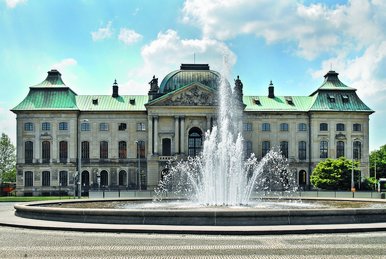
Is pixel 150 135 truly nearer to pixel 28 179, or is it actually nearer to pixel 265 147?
pixel 265 147

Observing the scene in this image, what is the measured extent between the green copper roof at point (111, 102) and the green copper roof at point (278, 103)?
16954 millimetres

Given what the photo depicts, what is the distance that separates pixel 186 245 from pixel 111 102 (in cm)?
7305

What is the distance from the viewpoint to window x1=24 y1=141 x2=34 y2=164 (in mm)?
88312

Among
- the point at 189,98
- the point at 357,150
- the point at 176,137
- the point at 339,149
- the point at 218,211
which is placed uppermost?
the point at 189,98

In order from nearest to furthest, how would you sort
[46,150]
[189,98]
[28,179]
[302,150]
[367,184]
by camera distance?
[367,184] < [189,98] < [28,179] < [46,150] < [302,150]

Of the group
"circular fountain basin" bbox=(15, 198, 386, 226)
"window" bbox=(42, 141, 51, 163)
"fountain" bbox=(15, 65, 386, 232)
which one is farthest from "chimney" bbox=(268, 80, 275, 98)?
"circular fountain basin" bbox=(15, 198, 386, 226)

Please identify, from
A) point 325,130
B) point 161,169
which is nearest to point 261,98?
point 325,130

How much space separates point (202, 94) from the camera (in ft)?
282

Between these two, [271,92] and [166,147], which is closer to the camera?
[166,147]

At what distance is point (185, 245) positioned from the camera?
2067 cm

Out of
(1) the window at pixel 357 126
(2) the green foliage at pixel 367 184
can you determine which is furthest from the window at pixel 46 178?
(1) the window at pixel 357 126

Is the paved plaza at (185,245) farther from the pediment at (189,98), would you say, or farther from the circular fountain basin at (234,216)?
the pediment at (189,98)

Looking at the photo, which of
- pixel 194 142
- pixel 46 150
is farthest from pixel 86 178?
pixel 194 142

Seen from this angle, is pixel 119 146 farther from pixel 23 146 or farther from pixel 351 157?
pixel 351 157
